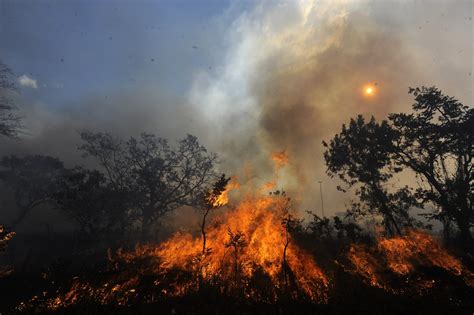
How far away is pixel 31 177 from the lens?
47.4m

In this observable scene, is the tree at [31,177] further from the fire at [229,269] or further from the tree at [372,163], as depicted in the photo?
the tree at [372,163]

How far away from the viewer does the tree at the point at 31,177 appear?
151 feet

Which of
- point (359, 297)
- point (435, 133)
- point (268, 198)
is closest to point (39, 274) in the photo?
point (268, 198)

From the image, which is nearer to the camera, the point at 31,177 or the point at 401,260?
the point at 401,260

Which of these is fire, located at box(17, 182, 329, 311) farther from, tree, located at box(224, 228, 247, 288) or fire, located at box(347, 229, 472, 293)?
fire, located at box(347, 229, 472, 293)

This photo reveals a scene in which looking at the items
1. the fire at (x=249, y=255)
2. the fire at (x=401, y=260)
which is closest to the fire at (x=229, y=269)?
the fire at (x=249, y=255)

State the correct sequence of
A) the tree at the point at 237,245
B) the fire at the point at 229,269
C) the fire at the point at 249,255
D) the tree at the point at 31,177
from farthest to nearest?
the tree at the point at 31,177 → the tree at the point at 237,245 → the fire at the point at 249,255 → the fire at the point at 229,269

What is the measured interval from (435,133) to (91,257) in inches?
1541

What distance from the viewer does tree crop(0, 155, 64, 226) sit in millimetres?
45875

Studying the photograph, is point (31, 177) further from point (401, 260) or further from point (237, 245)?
point (401, 260)

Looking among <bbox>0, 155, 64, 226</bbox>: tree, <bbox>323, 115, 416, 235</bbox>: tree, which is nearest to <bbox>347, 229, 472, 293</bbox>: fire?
<bbox>323, 115, 416, 235</bbox>: tree

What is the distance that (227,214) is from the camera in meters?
30.4

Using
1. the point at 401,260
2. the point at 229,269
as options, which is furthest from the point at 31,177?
the point at 401,260

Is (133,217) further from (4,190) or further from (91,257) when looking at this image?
(4,190)
